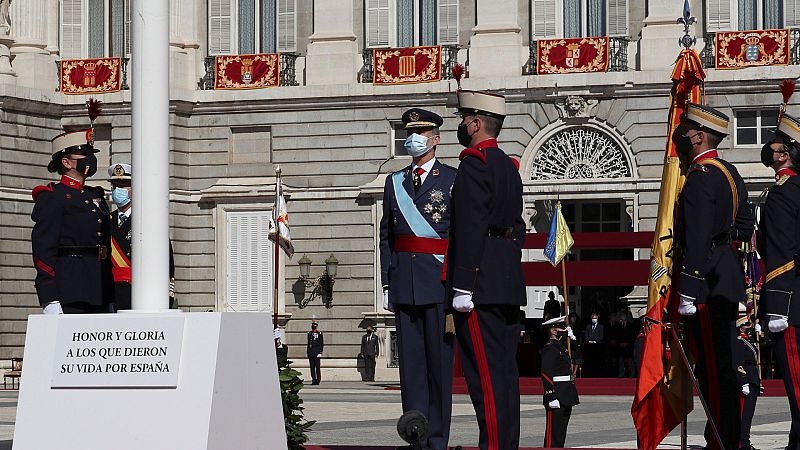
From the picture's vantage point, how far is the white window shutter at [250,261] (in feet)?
121

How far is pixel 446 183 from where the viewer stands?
1214cm

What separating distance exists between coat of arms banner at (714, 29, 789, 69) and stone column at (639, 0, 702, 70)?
0.73m

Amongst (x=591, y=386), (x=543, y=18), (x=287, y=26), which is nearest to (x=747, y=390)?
(x=591, y=386)

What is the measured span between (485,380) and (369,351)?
2472 centimetres

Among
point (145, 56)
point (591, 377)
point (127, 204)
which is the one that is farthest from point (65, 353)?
point (591, 377)

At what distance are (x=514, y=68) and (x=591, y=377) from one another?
625 centimetres

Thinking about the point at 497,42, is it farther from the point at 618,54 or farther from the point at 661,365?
the point at 661,365

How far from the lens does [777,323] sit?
11.8m

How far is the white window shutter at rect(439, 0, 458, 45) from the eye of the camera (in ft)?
119

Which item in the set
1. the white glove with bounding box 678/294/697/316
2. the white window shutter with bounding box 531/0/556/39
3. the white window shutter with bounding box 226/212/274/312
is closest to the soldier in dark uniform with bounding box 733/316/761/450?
the white glove with bounding box 678/294/697/316

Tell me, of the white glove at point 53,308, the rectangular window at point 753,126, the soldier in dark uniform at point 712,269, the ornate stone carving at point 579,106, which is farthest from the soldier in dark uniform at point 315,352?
the soldier in dark uniform at point 712,269

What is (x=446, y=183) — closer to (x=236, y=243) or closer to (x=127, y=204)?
(x=127, y=204)

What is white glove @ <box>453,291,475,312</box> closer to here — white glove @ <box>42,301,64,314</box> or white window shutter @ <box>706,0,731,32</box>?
white glove @ <box>42,301,64,314</box>

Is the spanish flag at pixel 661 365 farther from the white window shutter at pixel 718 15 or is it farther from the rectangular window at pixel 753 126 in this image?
the white window shutter at pixel 718 15
